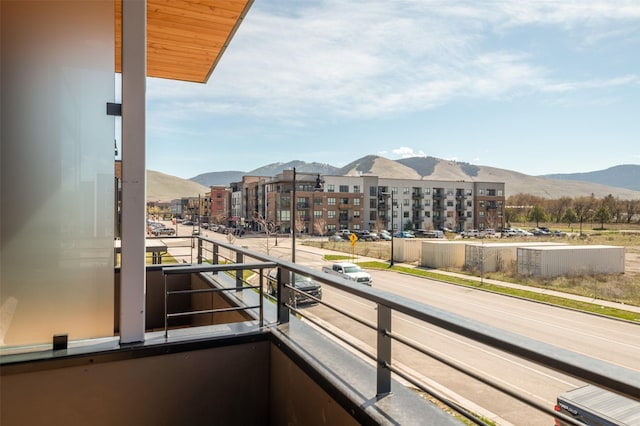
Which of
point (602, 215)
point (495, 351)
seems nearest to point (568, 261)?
point (495, 351)

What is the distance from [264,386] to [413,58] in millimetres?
41588

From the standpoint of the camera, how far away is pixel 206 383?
232 centimetres

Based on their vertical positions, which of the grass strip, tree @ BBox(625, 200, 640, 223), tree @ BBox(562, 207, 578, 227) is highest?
tree @ BBox(625, 200, 640, 223)

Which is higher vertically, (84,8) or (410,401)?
(84,8)

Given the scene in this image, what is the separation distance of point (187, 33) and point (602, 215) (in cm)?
7388

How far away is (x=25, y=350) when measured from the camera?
202 centimetres

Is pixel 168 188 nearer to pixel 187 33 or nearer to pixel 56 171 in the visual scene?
pixel 187 33

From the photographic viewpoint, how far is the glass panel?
79.6 inches

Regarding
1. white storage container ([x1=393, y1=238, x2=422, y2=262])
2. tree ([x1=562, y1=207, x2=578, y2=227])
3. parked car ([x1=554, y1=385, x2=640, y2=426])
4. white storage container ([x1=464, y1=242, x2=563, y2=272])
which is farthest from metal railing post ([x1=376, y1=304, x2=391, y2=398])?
tree ([x1=562, y1=207, x2=578, y2=227])

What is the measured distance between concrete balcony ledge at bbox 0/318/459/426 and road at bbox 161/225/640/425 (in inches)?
124

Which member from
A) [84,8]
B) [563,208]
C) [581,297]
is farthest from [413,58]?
[563,208]

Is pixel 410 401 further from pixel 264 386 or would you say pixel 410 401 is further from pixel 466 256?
pixel 466 256

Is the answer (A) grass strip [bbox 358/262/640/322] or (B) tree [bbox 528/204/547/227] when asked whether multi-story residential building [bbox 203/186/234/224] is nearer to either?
(A) grass strip [bbox 358/262/640/322]

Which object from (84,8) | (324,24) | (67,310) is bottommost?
(67,310)
